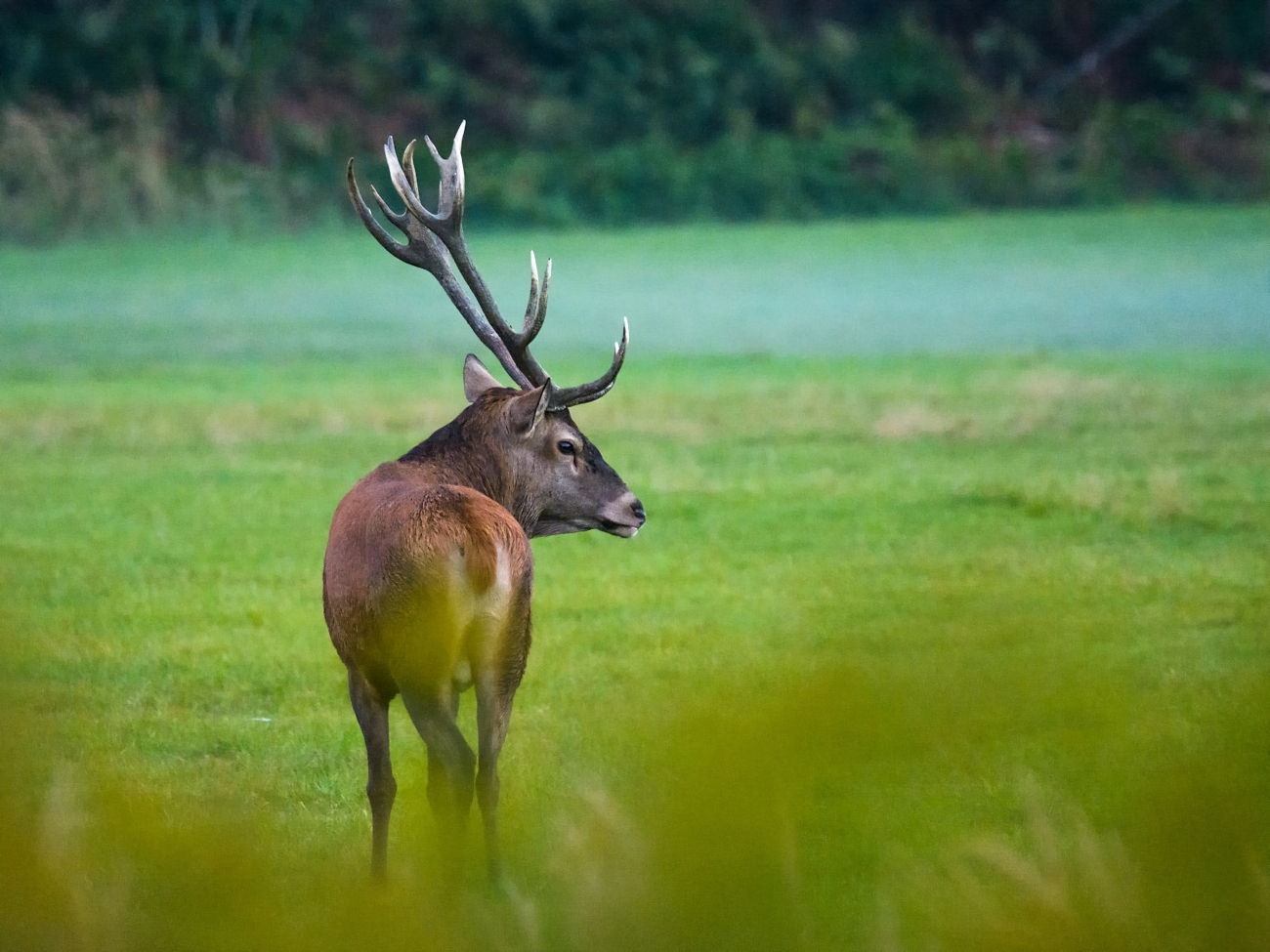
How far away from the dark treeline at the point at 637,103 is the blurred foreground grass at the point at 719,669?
9.14 metres

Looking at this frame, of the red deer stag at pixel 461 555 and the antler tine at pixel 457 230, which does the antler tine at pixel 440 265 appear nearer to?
the antler tine at pixel 457 230

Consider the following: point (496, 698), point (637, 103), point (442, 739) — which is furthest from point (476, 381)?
point (637, 103)

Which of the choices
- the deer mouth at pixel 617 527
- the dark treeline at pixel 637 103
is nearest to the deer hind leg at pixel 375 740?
the deer mouth at pixel 617 527

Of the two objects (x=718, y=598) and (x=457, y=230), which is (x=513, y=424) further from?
(x=718, y=598)

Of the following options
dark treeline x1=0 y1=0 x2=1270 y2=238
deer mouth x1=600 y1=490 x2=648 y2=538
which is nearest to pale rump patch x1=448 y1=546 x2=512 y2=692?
deer mouth x1=600 y1=490 x2=648 y2=538

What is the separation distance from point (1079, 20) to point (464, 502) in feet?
93.2

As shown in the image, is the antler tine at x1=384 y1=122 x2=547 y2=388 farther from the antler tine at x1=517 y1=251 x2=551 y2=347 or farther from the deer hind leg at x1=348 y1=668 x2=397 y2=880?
the deer hind leg at x1=348 y1=668 x2=397 y2=880

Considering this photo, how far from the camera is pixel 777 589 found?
7953mm

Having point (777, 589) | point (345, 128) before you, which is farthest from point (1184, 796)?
point (345, 128)

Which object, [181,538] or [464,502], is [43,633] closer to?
[181,538]

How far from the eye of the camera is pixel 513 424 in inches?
190

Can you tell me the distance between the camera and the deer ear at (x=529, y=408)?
4.77m

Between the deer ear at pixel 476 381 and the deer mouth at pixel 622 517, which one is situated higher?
the deer ear at pixel 476 381

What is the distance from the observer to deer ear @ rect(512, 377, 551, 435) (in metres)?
4.77
